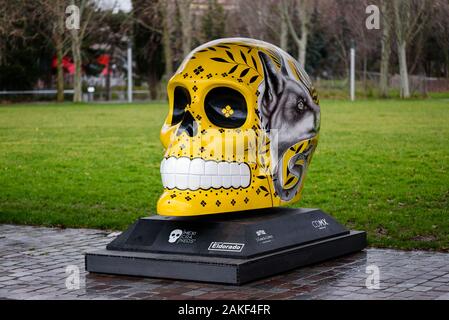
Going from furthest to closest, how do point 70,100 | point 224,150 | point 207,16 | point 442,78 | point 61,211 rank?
1. point 70,100
2. point 207,16
3. point 442,78
4. point 61,211
5. point 224,150

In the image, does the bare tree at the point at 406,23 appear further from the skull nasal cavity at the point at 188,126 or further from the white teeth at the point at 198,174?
the white teeth at the point at 198,174

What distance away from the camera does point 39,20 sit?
4922cm

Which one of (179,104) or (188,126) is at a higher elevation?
(179,104)

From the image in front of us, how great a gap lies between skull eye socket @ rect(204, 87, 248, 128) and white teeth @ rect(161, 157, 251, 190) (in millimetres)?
457

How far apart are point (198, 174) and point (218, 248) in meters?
0.73

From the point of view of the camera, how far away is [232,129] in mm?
9258

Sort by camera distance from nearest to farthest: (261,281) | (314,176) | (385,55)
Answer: (261,281)
(314,176)
(385,55)

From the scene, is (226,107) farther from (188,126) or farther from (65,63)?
(65,63)

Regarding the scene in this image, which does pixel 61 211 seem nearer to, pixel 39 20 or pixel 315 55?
pixel 39 20

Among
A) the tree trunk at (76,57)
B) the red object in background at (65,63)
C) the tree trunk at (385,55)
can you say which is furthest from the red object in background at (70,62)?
the tree trunk at (385,55)

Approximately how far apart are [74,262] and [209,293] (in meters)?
2.30

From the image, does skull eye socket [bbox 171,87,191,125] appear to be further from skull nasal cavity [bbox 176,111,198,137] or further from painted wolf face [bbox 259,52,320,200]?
painted wolf face [bbox 259,52,320,200]

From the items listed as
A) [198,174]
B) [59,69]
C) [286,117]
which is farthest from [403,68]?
[198,174]

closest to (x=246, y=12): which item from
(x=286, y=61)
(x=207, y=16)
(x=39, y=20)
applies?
(x=207, y=16)
